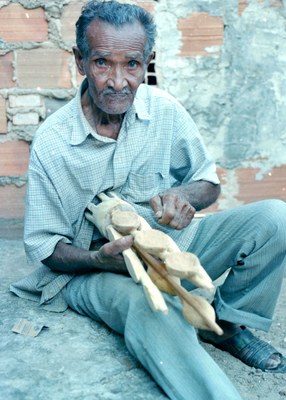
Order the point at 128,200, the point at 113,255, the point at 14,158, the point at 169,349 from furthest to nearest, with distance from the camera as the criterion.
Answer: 1. the point at 14,158
2. the point at 128,200
3. the point at 113,255
4. the point at 169,349

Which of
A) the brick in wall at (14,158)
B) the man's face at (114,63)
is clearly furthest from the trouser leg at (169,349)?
the brick in wall at (14,158)

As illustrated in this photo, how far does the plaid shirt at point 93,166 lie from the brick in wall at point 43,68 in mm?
916

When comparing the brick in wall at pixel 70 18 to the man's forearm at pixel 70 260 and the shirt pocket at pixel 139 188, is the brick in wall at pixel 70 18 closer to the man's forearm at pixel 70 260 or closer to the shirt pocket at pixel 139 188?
the shirt pocket at pixel 139 188

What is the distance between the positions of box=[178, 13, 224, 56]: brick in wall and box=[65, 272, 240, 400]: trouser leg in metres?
1.71

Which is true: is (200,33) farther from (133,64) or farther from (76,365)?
(76,365)

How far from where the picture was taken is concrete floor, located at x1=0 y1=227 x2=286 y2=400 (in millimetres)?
2238

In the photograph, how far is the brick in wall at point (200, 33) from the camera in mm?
3665

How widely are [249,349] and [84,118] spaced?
113 cm

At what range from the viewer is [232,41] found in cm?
373

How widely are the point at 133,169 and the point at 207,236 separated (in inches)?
16.1

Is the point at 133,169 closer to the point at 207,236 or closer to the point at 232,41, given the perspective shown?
the point at 207,236

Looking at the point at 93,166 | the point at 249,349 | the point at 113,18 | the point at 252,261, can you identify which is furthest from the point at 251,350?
the point at 113,18

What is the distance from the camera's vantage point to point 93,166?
2.62 meters

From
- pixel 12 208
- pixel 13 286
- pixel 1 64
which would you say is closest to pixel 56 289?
pixel 13 286
